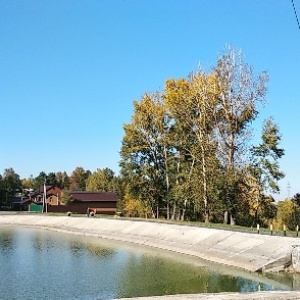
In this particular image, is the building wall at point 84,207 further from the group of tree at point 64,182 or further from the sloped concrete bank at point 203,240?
the sloped concrete bank at point 203,240

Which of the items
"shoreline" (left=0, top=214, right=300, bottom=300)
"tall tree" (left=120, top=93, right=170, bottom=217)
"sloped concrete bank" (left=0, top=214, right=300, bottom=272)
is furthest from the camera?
"tall tree" (left=120, top=93, right=170, bottom=217)

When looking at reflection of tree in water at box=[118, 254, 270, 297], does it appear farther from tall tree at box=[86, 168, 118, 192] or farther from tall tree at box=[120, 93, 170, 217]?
tall tree at box=[86, 168, 118, 192]

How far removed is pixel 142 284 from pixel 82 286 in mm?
2955

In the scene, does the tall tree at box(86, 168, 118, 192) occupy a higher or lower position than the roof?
higher

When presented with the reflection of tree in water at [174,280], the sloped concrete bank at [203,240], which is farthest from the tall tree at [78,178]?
the reflection of tree in water at [174,280]

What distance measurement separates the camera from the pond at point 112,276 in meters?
23.2

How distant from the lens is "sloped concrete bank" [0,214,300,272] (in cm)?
3020

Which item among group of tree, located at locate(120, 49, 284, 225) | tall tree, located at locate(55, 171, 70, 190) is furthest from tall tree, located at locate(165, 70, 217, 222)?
tall tree, located at locate(55, 171, 70, 190)

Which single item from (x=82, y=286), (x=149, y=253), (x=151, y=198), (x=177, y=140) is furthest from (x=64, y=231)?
(x=82, y=286)

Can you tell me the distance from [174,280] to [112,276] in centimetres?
354

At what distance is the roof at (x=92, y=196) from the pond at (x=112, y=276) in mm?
58341

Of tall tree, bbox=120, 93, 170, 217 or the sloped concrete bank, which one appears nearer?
the sloped concrete bank

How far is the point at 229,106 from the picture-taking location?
50375mm

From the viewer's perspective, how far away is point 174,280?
1041 inches
